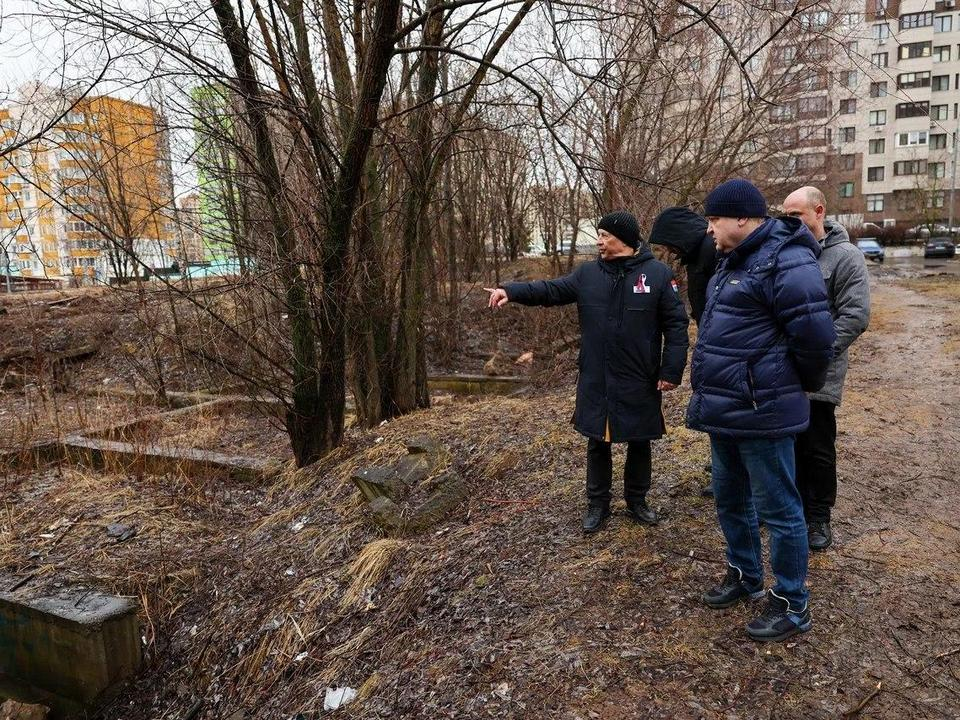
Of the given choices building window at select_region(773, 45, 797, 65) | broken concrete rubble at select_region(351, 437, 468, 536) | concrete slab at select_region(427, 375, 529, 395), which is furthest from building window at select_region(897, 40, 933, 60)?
broken concrete rubble at select_region(351, 437, 468, 536)

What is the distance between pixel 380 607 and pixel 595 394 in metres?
1.81

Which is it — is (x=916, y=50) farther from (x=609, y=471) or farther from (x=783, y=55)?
(x=609, y=471)

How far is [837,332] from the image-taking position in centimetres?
333

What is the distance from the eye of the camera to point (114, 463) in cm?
677

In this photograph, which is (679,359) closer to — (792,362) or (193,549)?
(792,362)

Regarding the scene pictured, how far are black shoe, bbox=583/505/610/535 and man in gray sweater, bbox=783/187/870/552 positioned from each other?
112 cm

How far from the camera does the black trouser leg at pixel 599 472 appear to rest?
386cm

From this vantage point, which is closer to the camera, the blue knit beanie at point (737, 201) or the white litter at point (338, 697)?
the blue knit beanie at point (737, 201)

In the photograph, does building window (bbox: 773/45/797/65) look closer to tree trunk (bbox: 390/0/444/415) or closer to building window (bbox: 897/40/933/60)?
tree trunk (bbox: 390/0/444/415)

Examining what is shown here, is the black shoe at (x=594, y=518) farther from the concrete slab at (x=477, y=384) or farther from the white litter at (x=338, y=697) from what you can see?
the concrete slab at (x=477, y=384)

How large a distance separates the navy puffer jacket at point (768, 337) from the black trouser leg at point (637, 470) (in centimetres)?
110

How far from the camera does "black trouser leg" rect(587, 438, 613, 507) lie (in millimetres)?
3857

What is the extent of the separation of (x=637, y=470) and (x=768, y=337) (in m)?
1.49

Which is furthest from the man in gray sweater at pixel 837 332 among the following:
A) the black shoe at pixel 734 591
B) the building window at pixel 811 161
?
the building window at pixel 811 161
